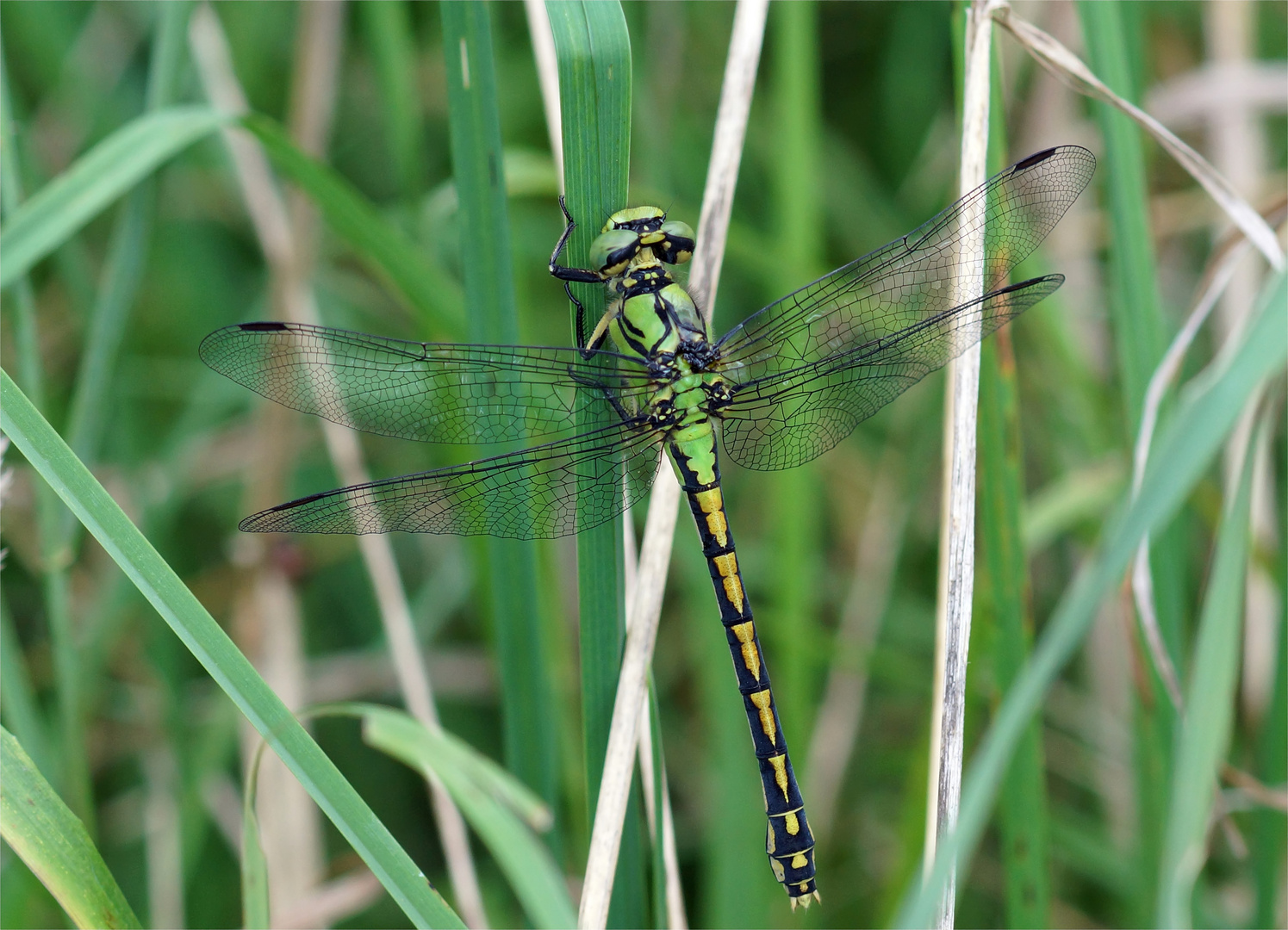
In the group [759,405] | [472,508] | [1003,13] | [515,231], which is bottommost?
[472,508]

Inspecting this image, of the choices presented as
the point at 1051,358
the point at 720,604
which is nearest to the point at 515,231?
the point at 720,604

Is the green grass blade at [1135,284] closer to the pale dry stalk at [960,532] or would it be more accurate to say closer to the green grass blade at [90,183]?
the pale dry stalk at [960,532]

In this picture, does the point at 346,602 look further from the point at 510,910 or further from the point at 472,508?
the point at 472,508

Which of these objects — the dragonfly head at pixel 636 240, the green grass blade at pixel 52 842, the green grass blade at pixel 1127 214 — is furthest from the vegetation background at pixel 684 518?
the green grass blade at pixel 52 842

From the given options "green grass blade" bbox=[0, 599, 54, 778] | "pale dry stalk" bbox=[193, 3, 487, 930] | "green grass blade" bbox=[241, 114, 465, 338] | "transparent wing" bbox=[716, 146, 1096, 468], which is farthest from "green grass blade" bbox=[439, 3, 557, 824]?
"green grass blade" bbox=[0, 599, 54, 778]

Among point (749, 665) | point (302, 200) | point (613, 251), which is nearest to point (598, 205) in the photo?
point (613, 251)

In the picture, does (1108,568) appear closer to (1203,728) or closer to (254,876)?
(1203,728)

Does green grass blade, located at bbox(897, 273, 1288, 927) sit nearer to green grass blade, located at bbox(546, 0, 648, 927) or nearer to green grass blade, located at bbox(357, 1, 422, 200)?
green grass blade, located at bbox(546, 0, 648, 927)
